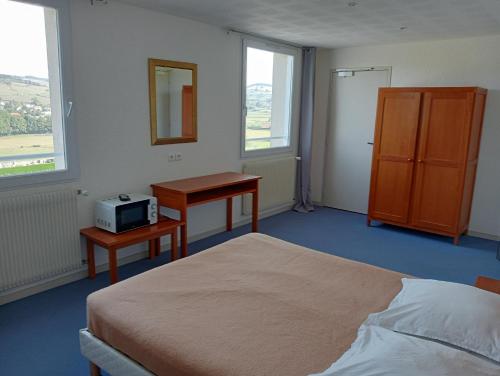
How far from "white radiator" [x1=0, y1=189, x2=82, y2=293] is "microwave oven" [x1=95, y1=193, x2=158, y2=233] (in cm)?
22

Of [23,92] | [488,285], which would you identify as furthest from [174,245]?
[488,285]

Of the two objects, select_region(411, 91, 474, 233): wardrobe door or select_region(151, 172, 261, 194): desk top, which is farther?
select_region(411, 91, 474, 233): wardrobe door

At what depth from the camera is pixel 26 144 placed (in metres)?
2.99

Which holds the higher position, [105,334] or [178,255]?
[105,334]

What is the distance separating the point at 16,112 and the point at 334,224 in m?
3.87

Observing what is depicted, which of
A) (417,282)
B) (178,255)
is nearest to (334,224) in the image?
(178,255)

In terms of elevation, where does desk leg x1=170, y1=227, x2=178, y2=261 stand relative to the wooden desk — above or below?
below

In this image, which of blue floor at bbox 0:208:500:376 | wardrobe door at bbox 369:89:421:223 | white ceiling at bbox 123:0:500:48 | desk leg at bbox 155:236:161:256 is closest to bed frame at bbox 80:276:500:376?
blue floor at bbox 0:208:500:376

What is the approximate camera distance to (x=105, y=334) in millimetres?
1869

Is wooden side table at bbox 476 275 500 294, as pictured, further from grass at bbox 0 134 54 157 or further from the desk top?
grass at bbox 0 134 54 157

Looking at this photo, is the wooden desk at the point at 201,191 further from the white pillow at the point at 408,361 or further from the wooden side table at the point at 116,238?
the white pillow at the point at 408,361

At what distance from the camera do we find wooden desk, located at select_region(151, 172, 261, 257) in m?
3.70

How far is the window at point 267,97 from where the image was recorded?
4.89m

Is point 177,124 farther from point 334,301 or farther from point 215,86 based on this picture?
point 334,301
